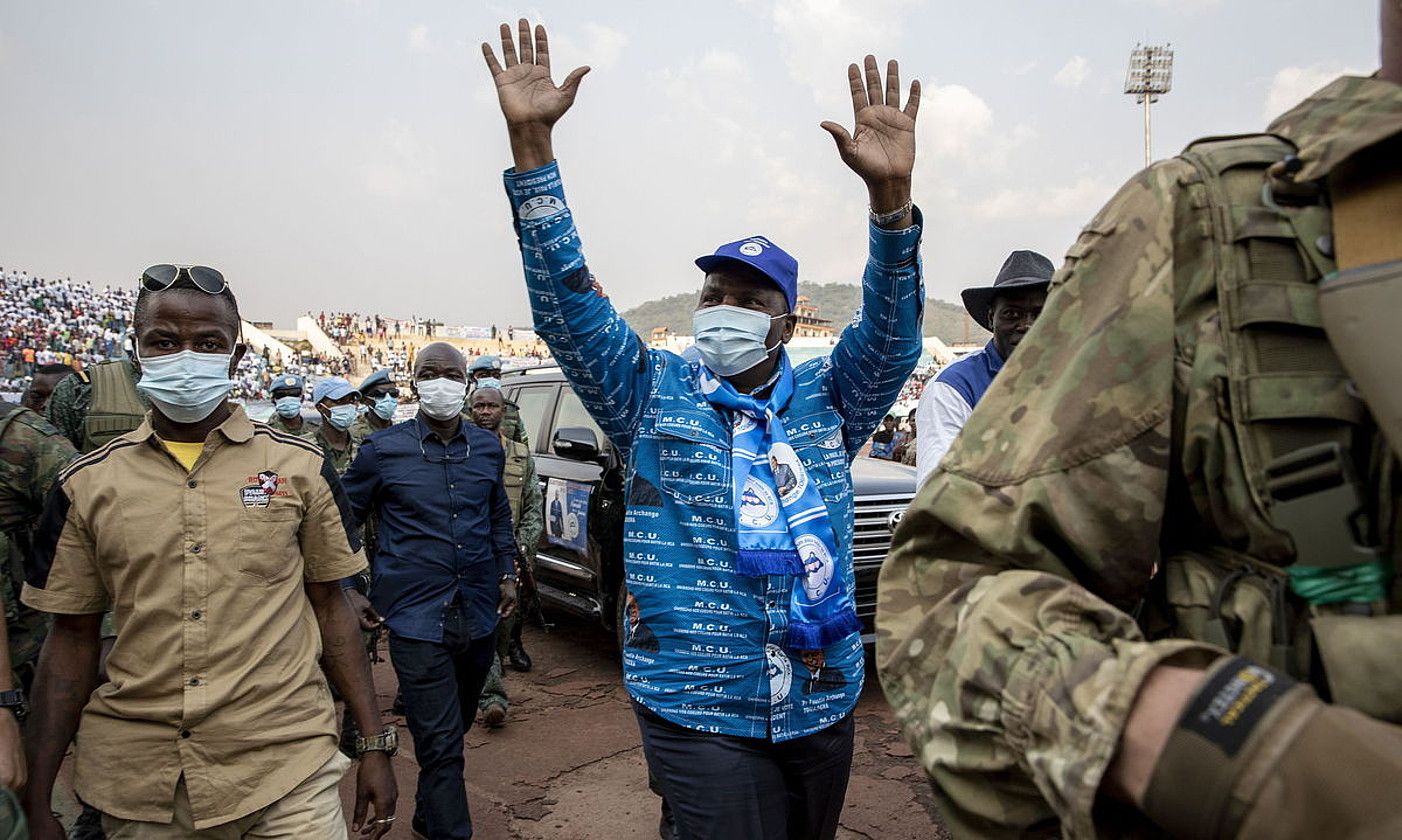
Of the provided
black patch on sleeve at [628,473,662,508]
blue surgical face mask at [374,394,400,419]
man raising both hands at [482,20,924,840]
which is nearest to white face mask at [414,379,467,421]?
man raising both hands at [482,20,924,840]

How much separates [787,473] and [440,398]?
98.3 inches

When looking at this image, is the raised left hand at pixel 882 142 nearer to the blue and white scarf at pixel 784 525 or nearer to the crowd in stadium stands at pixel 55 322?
the blue and white scarf at pixel 784 525

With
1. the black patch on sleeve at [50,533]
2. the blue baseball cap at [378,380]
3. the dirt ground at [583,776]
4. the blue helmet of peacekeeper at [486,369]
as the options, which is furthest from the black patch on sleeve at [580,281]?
the blue baseball cap at [378,380]

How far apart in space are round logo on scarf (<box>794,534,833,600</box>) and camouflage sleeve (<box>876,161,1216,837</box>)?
3.97 ft

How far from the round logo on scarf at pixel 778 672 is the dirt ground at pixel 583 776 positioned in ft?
6.12

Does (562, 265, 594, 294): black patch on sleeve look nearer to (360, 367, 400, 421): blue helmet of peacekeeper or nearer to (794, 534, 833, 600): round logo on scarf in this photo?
(794, 534, 833, 600): round logo on scarf

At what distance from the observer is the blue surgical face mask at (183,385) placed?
238cm

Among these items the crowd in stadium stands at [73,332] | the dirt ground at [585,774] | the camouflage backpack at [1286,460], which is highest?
the crowd in stadium stands at [73,332]

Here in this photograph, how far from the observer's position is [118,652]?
224cm

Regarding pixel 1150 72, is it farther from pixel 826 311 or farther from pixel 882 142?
pixel 826 311

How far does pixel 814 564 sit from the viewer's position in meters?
2.34

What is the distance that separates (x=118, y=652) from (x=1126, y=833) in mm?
2282

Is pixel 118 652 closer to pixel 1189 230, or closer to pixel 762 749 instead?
pixel 762 749

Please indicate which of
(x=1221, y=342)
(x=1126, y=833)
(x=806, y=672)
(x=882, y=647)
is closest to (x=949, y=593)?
(x=882, y=647)
